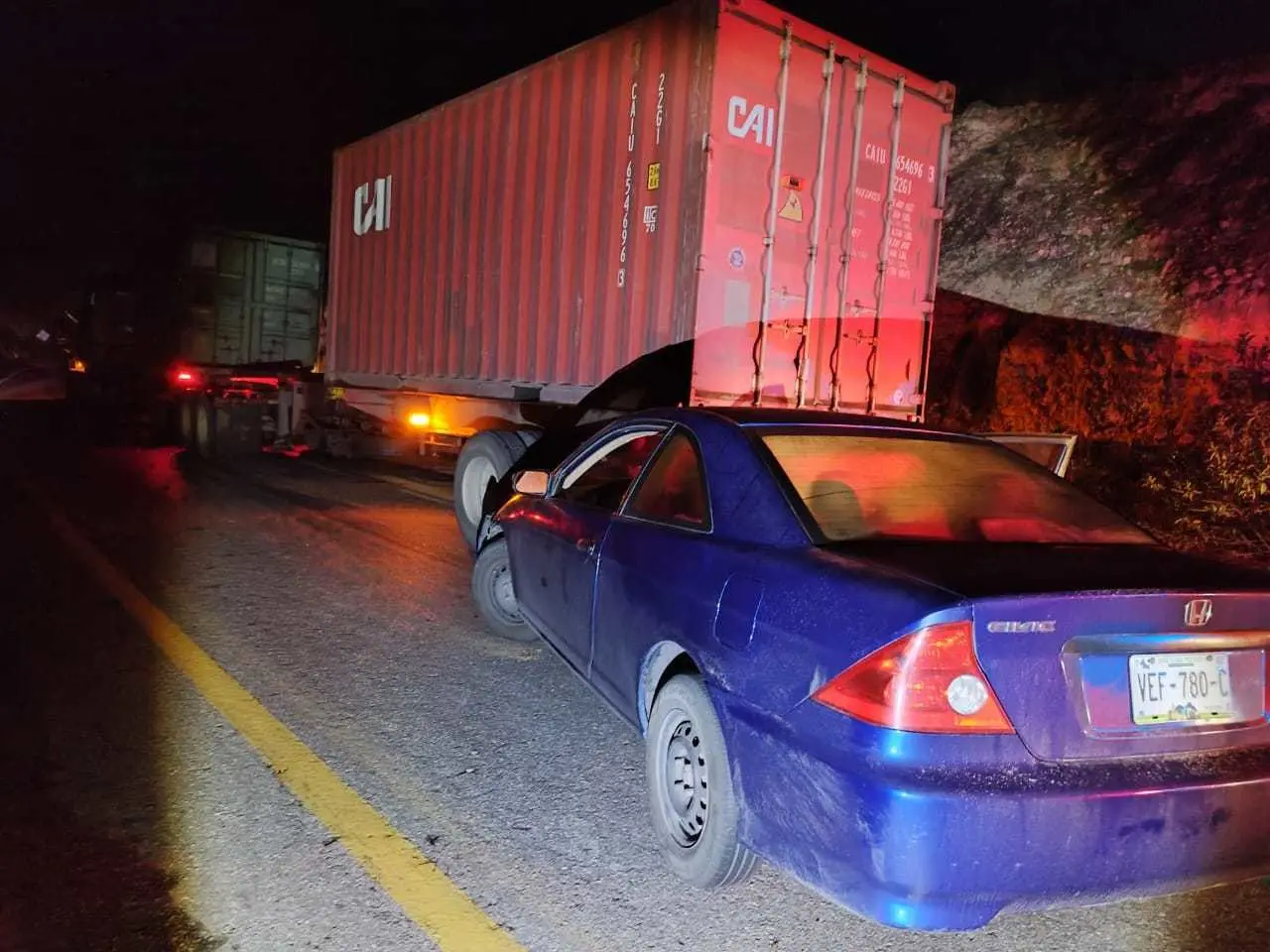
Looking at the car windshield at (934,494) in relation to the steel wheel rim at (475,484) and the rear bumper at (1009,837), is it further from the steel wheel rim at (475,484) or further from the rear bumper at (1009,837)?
the steel wheel rim at (475,484)

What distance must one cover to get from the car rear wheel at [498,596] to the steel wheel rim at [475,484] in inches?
105

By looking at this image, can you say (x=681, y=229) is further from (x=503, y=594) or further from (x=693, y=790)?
(x=693, y=790)

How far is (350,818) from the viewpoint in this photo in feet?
10.1

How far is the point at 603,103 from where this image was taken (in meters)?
7.22

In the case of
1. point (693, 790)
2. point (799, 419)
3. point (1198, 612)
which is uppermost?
point (799, 419)

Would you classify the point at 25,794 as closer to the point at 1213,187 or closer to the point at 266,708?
the point at 266,708

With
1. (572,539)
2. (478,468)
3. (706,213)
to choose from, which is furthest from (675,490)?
(478,468)

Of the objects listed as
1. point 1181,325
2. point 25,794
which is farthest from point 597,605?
point 1181,325

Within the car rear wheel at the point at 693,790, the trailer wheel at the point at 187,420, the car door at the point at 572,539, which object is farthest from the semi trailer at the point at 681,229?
the trailer wheel at the point at 187,420

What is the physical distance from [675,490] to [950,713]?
1.41 metres

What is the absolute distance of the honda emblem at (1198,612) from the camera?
2207 mm

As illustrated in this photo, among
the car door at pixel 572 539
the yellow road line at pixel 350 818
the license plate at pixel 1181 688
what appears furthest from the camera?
the car door at pixel 572 539

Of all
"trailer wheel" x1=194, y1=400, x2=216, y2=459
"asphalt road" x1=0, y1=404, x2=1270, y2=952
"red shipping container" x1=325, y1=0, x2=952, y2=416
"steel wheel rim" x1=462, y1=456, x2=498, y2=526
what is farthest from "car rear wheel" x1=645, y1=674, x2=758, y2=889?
"trailer wheel" x1=194, y1=400, x2=216, y2=459

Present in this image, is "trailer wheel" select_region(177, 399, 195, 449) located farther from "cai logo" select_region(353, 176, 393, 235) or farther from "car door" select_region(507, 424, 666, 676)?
"car door" select_region(507, 424, 666, 676)
